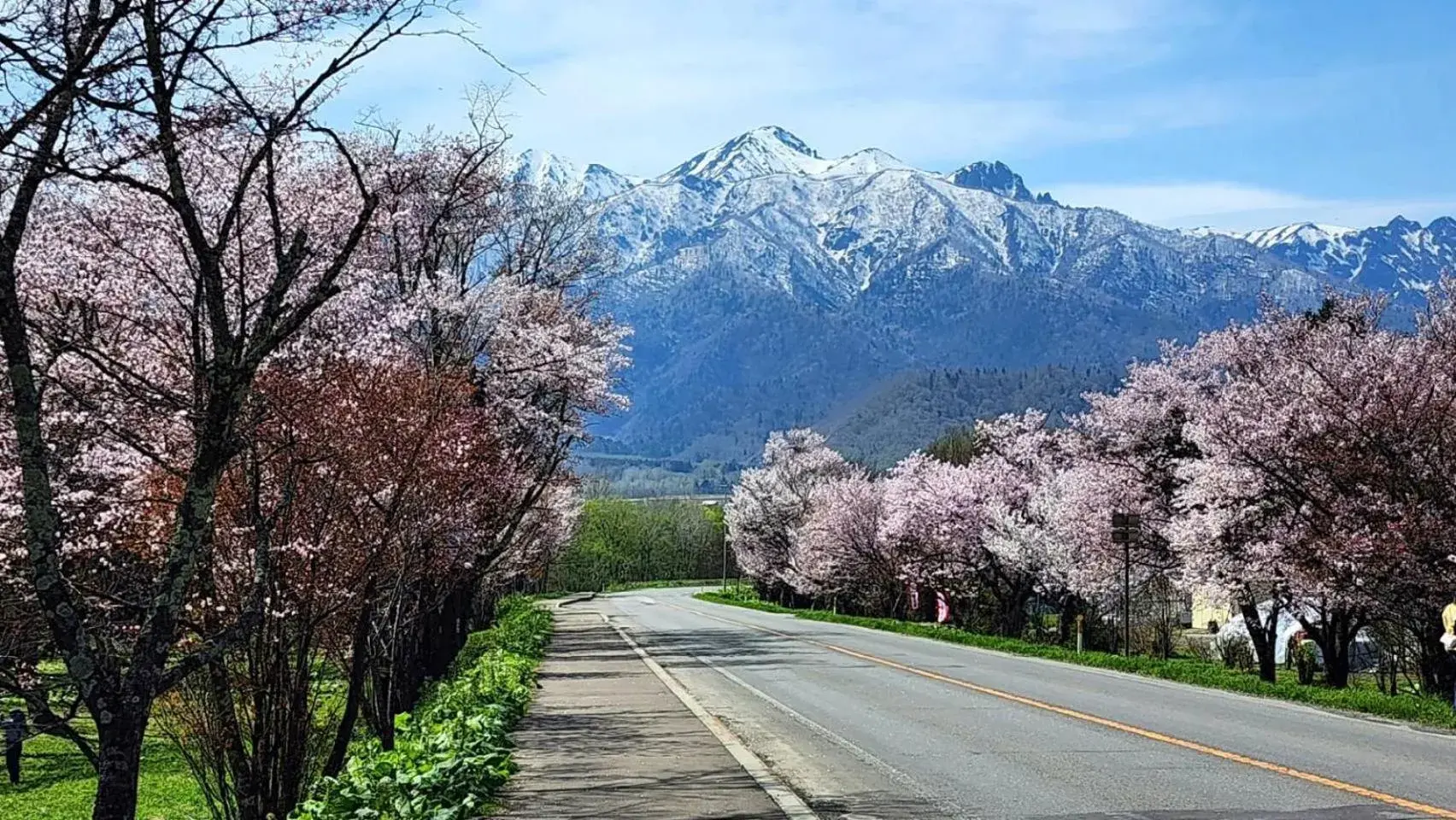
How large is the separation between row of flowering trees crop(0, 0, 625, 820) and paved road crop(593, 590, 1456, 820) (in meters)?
4.43

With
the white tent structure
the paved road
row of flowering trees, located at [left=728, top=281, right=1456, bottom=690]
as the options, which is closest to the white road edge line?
the paved road

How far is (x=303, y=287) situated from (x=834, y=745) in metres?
7.90

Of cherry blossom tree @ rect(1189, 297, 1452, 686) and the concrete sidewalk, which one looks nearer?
the concrete sidewalk

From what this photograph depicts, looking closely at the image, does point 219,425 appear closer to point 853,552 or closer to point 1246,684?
point 1246,684

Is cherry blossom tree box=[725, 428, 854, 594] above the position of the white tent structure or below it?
above

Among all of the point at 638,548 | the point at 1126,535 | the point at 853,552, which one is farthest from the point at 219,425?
the point at 638,548

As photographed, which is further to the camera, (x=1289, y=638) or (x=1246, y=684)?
(x=1289, y=638)

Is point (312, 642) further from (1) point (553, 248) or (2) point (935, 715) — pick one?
(1) point (553, 248)

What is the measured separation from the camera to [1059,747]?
12789 mm

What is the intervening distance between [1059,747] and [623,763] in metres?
4.14

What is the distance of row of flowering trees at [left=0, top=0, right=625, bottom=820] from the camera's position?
254 inches

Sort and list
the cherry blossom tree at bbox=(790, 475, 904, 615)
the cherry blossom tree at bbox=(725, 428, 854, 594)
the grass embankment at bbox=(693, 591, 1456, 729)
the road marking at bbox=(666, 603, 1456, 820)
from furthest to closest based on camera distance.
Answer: the cherry blossom tree at bbox=(725, 428, 854, 594)
the cherry blossom tree at bbox=(790, 475, 904, 615)
the grass embankment at bbox=(693, 591, 1456, 729)
the road marking at bbox=(666, 603, 1456, 820)

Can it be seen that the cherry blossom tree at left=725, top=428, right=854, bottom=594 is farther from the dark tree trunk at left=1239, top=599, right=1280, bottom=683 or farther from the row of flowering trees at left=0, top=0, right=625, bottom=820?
the row of flowering trees at left=0, top=0, right=625, bottom=820

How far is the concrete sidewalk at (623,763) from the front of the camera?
9633mm
